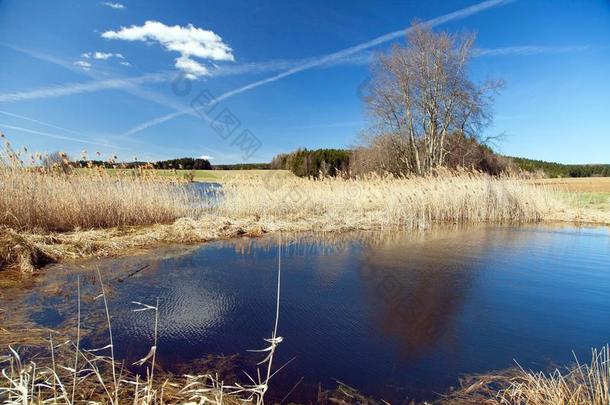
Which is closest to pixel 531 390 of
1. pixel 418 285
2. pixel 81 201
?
pixel 418 285

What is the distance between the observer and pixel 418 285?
3650 millimetres

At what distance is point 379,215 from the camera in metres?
8.71

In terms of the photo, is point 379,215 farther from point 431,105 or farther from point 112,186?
point 431,105

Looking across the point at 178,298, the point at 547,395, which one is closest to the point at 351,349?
the point at 547,395

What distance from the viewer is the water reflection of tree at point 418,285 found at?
255 centimetres

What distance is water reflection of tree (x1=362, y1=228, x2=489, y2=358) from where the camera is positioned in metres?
2.55

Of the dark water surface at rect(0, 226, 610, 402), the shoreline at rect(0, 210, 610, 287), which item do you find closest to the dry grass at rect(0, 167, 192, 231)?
the shoreline at rect(0, 210, 610, 287)

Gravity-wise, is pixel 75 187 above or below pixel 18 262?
above

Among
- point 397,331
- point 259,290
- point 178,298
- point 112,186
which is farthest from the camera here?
point 112,186

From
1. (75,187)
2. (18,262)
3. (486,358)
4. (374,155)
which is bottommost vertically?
(486,358)

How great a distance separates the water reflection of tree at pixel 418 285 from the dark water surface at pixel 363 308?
2 centimetres

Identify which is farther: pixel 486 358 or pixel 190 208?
pixel 190 208

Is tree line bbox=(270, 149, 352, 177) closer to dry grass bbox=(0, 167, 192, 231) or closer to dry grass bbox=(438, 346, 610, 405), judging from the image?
dry grass bbox=(0, 167, 192, 231)

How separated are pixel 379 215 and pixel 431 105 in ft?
33.5
